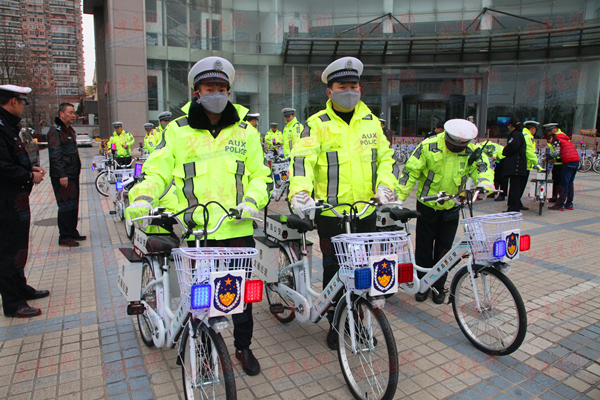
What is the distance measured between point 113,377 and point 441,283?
10.7 feet

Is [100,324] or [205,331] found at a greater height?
[205,331]

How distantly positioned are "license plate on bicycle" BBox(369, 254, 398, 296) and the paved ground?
0.88 metres

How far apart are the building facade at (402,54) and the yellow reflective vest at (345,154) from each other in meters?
21.1

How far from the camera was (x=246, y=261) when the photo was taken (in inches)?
95.4

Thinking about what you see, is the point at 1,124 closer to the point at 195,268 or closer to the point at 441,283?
the point at 195,268

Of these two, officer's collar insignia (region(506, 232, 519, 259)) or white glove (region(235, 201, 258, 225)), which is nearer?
white glove (region(235, 201, 258, 225))

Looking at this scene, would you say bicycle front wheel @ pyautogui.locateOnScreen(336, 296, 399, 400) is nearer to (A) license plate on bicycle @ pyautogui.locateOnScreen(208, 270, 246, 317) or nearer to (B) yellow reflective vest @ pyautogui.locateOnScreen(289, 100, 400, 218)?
(A) license plate on bicycle @ pyautogui.locateOnScreen(208, 270, 246, 317)

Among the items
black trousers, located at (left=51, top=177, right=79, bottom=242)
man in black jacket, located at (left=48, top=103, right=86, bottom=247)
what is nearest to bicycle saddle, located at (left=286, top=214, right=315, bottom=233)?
man in black jacket, located at (left=48, top=103, right=86, bottom=247)

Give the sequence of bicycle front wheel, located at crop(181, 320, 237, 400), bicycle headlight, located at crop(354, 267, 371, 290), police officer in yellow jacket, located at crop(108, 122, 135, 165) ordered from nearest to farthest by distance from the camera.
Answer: bicycle front wheel, located at crop(181, 320, 237, 400) → bicycle headlight, located at crop(354, 267, 371, 290) → police officer in yellow jacket, located at crop(108, 122, 135, 165)

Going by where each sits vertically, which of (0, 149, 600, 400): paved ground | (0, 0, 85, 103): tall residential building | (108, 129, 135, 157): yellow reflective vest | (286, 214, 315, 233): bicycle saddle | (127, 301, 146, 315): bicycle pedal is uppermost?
(0, 0, 85, 103): tall residential building

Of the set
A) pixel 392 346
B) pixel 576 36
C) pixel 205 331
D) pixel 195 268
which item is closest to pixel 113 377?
pixel 205 331

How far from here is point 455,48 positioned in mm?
24281

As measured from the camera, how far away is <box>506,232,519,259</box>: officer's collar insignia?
127 inches

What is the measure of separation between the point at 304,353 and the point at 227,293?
1.55 meters
